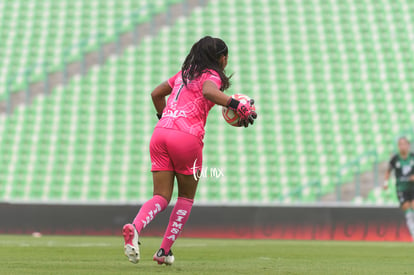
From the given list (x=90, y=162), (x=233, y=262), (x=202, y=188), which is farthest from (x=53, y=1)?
(x=233, y=262)

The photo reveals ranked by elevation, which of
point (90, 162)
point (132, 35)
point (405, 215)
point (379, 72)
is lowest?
point (405, 215)

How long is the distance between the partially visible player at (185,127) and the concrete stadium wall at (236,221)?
681 cm

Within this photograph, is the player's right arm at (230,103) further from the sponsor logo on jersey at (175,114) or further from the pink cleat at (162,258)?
the pink cleat at (162,258)

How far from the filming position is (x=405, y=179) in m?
11.2

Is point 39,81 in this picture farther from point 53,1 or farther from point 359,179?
point 359,179

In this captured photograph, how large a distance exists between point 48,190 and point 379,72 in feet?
27.8

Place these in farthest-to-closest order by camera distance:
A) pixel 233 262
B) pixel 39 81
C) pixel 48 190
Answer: pixel 39 81 → pixel 48 190 → pixel 233 262

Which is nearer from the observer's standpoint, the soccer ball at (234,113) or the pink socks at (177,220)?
the soccer ball at (234,113)

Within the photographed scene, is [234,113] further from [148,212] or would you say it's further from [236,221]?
[236,221]

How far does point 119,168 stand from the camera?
1468 centimetres

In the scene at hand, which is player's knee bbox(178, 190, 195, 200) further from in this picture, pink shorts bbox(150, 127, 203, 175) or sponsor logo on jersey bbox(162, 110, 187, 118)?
sponsor logo on jersey bbox(162, 110, 187, 118)

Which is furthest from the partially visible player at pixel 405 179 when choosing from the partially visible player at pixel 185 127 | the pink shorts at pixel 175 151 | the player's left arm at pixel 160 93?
the pink shorts at pixel 175 151

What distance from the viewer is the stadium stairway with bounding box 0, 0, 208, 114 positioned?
1634 centimetres

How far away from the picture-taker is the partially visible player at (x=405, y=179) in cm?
1107
